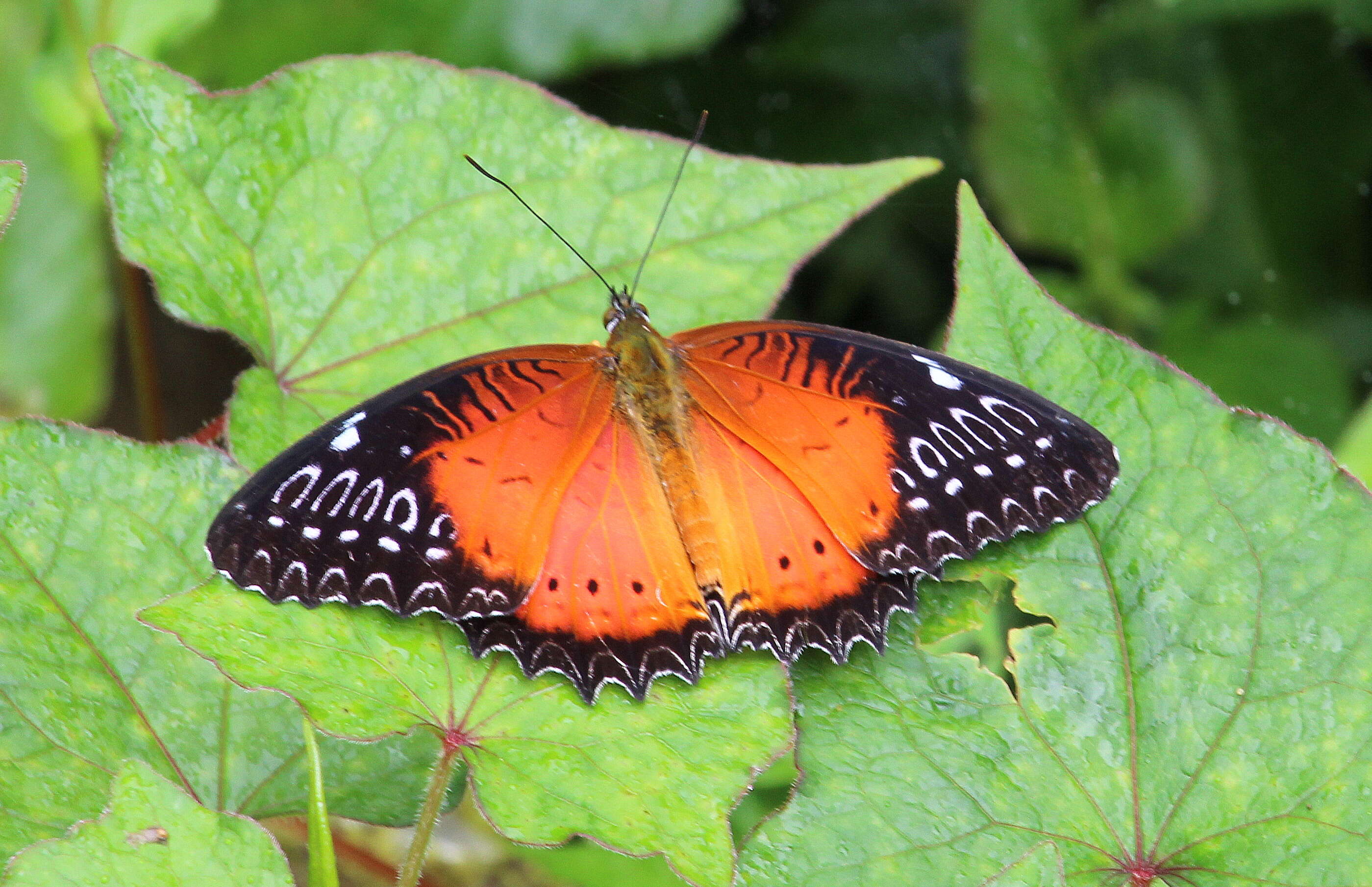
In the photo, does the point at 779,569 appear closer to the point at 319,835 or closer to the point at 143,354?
the point at 319,835

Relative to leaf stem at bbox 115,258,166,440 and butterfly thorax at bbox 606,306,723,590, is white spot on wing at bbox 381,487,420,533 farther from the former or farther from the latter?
leaf stem at bbox 115,258,166,440

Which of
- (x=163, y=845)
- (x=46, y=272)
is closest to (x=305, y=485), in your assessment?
(x=163, y=845)

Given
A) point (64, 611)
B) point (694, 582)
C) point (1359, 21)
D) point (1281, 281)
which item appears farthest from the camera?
point (1281, 281)

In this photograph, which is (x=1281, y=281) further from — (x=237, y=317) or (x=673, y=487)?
(x=237, y=317)

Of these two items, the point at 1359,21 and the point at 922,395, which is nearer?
the point at 922,395

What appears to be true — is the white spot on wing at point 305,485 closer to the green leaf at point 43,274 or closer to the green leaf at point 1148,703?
the green leaf at point 1148,703

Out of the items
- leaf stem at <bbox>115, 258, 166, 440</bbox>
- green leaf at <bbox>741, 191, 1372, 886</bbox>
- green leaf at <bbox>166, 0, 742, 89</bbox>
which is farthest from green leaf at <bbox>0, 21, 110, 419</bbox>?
green leaf at <bbox>741, 191, 1372, 886</bbox>

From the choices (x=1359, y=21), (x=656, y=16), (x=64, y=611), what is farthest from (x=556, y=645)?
A: (x=1359, y=21)
